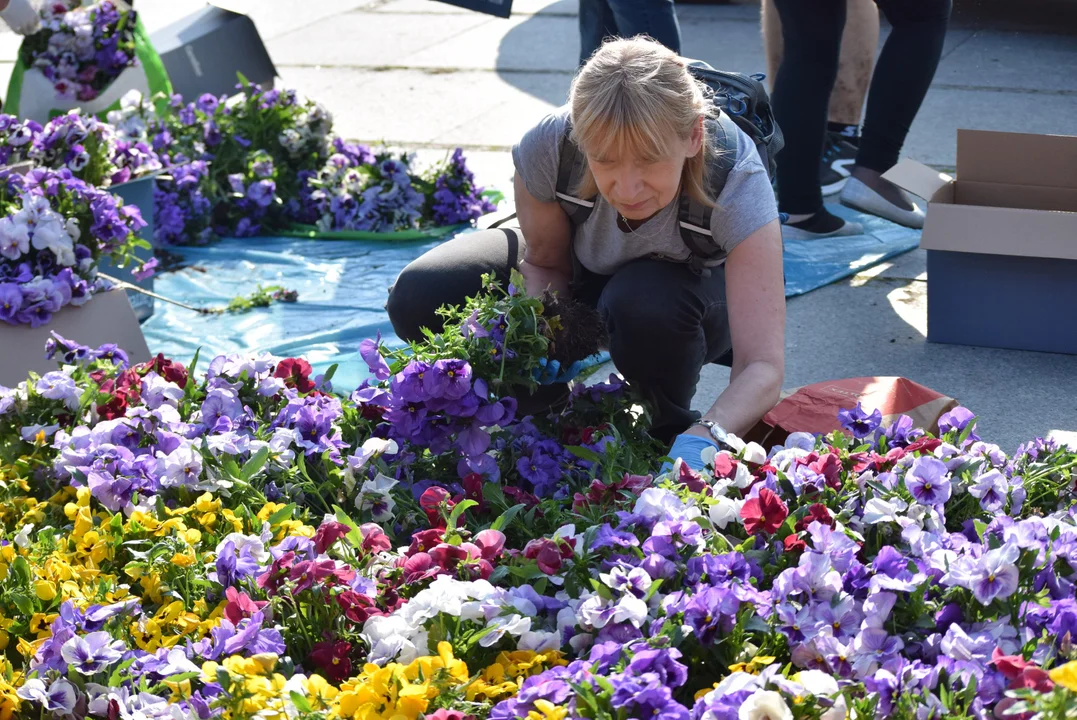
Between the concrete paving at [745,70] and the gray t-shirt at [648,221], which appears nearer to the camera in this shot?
the gray t-shirt at [648,221]

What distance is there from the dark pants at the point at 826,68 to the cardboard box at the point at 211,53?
243cm

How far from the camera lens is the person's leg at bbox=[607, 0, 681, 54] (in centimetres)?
367

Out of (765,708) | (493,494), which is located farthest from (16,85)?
(765,708)

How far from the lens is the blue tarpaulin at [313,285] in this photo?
346 centimetres

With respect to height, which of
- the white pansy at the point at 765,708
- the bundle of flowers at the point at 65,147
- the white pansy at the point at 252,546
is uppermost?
the bundle of flowers at the point at 65,147

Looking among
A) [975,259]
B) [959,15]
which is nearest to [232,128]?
[975,259]

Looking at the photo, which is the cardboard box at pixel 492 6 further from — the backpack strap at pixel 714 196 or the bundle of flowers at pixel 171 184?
the backpack strap at pixel 714 196

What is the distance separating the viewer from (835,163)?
448 centimetres

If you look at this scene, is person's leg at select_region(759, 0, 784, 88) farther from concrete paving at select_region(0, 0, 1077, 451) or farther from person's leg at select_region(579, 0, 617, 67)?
concrete paving at select_region(0, 0, 1077, 451)

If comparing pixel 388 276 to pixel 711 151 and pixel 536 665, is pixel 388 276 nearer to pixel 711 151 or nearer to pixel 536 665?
pixel 711 151

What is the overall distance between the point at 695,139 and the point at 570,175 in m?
0.34

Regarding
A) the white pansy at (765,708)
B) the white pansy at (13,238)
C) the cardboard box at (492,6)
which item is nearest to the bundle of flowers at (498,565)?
the white pansy at (765,708)

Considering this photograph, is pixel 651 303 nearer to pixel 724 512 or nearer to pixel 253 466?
pixel 724 512

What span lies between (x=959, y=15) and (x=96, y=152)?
5656 mm
